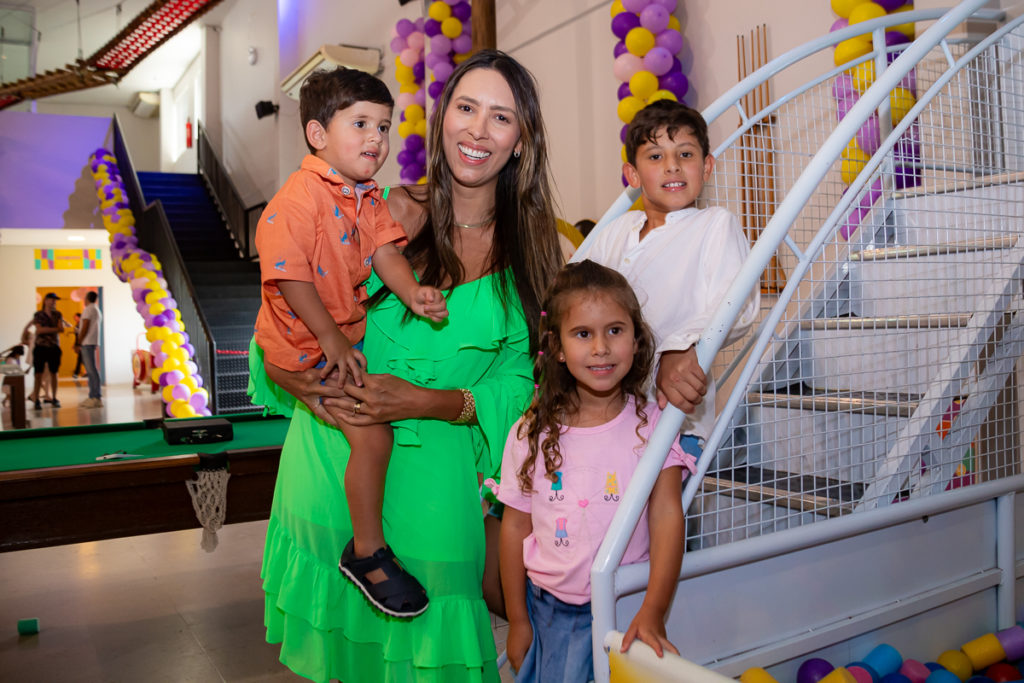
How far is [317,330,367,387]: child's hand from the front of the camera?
4.79ft

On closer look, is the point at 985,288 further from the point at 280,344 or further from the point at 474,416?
the point at 280,344

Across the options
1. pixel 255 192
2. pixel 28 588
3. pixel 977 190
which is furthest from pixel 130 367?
pixel 977 190

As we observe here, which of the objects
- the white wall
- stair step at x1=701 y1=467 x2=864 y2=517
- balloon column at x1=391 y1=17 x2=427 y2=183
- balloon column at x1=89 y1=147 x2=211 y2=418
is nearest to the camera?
stair step at x1=701 y1=467 x2=864 y2=517

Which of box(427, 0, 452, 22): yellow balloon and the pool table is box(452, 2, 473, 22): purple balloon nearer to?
box(427, 0, 452, 22): yellow balloon

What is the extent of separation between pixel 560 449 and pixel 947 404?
4.52 ft

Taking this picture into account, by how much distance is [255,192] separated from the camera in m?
13.6

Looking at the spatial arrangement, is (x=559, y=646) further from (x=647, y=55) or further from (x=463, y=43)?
(x=463, y=43)

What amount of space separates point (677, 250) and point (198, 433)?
2.48 meters

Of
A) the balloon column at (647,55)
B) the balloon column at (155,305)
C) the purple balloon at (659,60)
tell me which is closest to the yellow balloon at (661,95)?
the balloon column at (647,55)

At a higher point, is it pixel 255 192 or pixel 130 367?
pixel 255 192

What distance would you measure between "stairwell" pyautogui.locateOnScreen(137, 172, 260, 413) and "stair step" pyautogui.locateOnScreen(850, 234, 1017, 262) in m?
6.54

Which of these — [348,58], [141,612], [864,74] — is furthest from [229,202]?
[864,74]

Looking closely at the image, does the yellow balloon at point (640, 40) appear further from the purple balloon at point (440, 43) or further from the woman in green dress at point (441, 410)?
the woman in green dress at point (441, 410)

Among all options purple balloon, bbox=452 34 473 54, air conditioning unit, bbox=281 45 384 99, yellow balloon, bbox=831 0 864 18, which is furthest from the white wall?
yellow balloon, bbox=831 0 864 18
